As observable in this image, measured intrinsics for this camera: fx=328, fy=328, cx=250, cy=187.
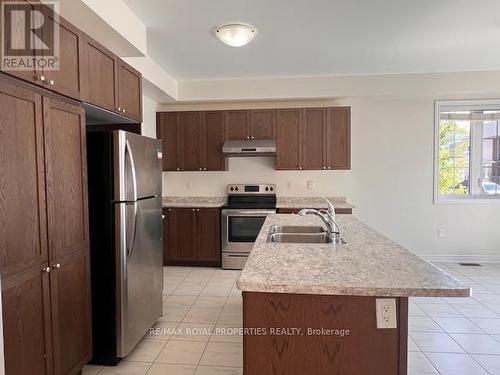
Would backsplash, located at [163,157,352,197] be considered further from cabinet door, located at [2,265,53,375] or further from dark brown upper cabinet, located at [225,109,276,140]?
cabinet door, located at [2,265,53,375]

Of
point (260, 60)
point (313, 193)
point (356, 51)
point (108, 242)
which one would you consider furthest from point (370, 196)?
point (108, 242)

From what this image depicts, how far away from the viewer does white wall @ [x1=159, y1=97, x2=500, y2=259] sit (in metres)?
4.59

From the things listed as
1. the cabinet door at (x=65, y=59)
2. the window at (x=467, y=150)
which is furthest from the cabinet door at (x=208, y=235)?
the window at (x=467, y=150)

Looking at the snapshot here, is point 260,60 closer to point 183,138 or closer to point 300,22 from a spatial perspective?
point 300,22

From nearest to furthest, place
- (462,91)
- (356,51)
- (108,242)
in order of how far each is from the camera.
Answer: (108,242) → (356,51) → (462,91)

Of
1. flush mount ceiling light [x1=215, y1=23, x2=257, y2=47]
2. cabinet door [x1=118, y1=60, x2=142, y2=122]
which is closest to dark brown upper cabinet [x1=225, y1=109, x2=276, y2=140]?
flush mount ceiling light [x1=215, y1=23, x2=257, y2=47]

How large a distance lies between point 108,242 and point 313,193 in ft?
10.4

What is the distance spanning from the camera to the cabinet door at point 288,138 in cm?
448

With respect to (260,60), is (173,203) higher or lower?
lower

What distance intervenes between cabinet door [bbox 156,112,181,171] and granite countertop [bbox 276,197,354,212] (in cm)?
156

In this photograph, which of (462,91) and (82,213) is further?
(462,91)

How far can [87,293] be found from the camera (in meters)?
2.06

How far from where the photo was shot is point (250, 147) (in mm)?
4344

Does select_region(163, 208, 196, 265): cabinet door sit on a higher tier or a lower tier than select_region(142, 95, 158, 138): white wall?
lower
